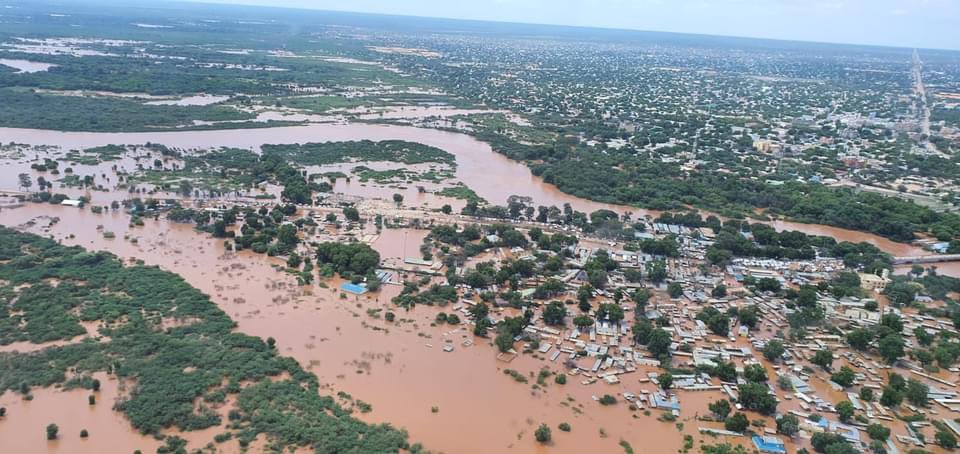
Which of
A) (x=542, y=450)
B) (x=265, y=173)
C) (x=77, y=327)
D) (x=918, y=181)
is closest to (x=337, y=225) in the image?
(x=265, y=173)

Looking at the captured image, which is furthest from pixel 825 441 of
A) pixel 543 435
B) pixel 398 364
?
pixel 398 364

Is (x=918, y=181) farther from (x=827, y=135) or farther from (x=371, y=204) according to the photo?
(x=371, y=204)

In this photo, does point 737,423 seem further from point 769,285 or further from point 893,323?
point 769,285

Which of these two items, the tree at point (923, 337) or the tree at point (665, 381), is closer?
the tree at point (665, 381)

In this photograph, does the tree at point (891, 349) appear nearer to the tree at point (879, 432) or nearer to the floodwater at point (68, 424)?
the tree at point (879, 432)

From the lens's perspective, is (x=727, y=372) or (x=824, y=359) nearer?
(x=727, y=372)

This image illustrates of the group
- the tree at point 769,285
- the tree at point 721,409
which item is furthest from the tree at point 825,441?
the tree at point 769,285
